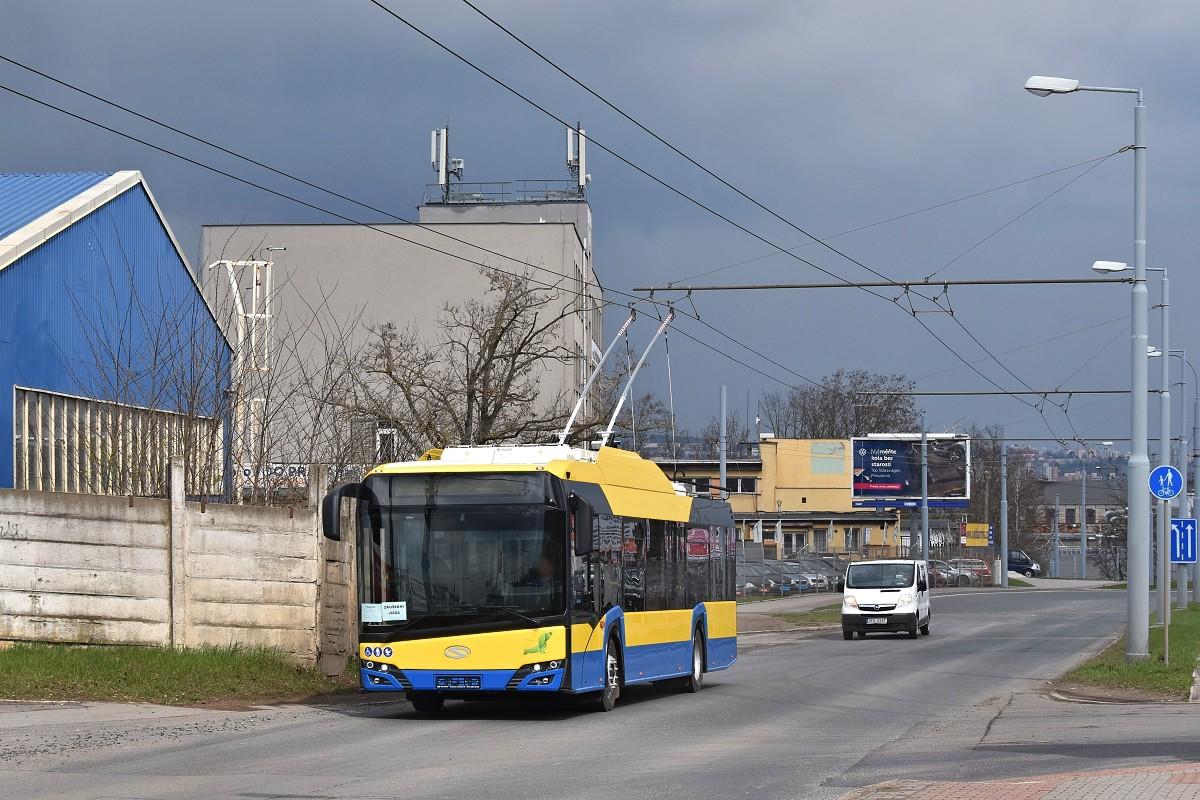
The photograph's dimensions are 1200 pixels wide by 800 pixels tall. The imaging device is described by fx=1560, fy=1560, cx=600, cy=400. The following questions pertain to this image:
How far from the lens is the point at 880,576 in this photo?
3816 cm

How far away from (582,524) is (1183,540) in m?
15.3

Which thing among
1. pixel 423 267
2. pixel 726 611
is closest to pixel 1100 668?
pixel 726 611

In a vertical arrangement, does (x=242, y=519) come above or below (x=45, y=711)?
above

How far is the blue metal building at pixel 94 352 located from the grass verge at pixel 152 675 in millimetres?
3475

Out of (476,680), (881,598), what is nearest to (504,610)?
(476,680)

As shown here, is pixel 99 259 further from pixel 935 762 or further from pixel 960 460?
pixel 960 460

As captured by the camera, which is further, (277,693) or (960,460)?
(960,460)

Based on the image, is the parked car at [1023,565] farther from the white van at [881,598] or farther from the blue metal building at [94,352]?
the blue metal building at [94,352]

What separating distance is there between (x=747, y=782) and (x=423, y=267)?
54773 millimetres

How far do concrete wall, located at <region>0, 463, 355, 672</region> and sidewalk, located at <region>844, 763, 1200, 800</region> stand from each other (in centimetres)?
975

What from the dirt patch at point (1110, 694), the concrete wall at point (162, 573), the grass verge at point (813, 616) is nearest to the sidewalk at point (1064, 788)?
the dirt patch at point (1110, 694)

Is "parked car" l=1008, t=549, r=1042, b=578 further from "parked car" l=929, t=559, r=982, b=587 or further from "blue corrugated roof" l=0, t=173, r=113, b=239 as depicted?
"blue corrugated roof" l=0, t=173, r=113, b=239

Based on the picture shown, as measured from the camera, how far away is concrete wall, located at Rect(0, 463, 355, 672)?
17.9 metres

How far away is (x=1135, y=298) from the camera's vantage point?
24734mm
